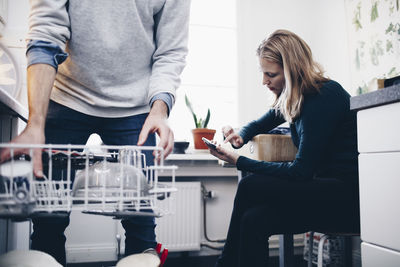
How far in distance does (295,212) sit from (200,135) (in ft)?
3.86

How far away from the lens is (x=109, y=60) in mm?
906

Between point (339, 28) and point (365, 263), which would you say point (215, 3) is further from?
point (365, 263)

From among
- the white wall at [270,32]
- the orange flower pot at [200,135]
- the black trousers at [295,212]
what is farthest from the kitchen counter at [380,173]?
the white wall at [270,32]

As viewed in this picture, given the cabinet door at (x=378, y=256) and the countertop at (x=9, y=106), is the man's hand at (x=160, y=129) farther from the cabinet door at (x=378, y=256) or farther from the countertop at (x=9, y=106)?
the cabinet door at (x=378, y=256)

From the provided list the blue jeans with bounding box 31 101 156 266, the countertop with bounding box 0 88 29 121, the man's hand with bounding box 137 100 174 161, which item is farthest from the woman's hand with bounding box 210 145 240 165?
the countertop with bounding box 0 88 29 121

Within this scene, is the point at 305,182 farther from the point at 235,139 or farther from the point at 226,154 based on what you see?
the point at 235,139

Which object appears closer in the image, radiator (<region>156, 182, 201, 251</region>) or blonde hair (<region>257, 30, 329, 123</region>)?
blonde hair (<region>257, 30, 329, 123</region>)

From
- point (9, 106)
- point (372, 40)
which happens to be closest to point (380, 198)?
point (9, 106)

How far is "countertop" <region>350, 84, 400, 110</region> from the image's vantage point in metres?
0.80

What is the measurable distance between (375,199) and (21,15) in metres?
2.20

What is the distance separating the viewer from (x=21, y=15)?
6.92 feet

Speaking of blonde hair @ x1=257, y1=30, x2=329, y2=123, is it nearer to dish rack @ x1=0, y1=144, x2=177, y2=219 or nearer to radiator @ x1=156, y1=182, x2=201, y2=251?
dish rack @ x1=0, y1=144, x2=177, y2=219

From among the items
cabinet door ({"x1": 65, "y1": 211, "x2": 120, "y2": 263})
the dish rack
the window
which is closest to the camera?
the dish rack

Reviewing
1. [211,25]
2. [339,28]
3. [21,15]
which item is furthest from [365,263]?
[21,15]
